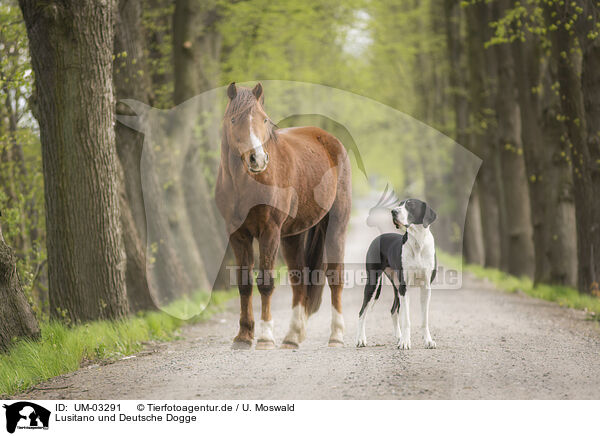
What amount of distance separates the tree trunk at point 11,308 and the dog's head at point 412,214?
14.0ft

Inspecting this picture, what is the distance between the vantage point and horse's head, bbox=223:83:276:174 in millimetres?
6480

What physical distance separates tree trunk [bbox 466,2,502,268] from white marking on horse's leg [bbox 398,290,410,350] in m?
14.0

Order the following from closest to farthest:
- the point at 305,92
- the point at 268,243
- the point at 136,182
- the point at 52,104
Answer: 1. the point at 268,243
2. the point at 52,104
3. the point at 136,182
4. the point at 305,92

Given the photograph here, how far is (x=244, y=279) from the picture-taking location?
734cm

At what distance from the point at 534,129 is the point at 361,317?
970cm

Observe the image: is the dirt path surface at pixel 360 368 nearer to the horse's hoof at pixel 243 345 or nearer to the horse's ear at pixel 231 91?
the horse's hoof at pixel 243 345

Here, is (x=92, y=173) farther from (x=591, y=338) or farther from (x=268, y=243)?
(x=591, y=338)

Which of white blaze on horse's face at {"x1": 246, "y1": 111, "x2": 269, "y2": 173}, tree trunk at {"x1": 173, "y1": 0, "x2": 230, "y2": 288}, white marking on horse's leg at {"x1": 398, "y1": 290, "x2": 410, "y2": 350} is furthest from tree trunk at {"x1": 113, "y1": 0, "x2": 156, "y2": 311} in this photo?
white marking on horse's leg at {"x1": 398, "y1": 290, "x2": 410, "y2": 350}

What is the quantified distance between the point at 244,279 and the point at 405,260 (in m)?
1.60

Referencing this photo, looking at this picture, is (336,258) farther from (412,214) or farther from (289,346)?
(412,214)

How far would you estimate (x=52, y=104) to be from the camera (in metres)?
9.27

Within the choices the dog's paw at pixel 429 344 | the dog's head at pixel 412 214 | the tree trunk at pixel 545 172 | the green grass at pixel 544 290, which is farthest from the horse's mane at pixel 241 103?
the tree trunk at pixel 545 172
